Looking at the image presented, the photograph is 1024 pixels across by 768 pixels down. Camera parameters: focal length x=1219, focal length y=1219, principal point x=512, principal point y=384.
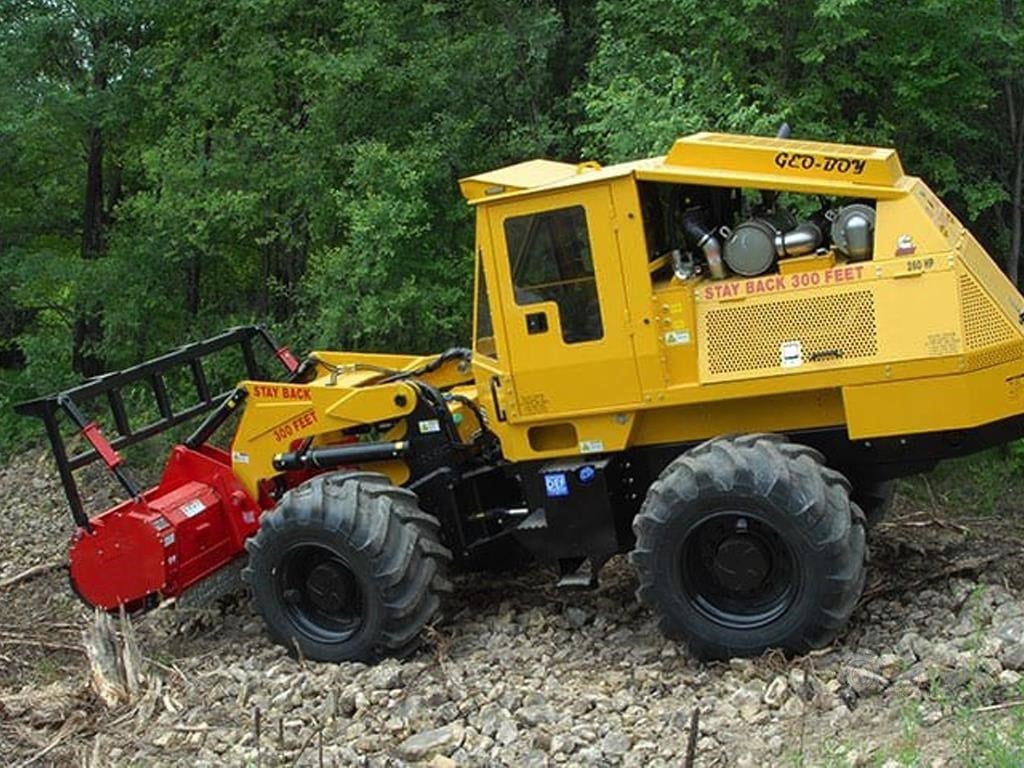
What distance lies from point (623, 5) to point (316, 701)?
26.1 ft

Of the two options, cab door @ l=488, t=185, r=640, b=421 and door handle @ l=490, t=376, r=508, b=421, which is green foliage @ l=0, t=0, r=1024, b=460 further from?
door handle @ l=490, t=376, r=508, b=421

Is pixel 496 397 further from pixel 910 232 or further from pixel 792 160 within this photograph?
pixel 910 232

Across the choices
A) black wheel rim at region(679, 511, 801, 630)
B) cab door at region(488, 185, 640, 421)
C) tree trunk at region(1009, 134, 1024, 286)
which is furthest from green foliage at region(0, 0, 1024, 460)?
black wheel rim at region(679, 511, 801, 630)

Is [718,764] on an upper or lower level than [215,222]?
lower

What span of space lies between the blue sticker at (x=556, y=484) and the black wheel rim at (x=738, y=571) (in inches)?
Answer: 34.6

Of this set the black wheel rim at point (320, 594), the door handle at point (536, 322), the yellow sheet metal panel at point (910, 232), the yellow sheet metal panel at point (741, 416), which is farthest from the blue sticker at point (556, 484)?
the yellow sheet metal panel at point (910, 232)

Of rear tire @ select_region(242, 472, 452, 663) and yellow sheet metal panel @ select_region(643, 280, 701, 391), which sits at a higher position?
yellow sheet metal panel @ select_region(643, 280, 701, 391)

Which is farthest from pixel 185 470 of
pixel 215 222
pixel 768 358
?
pixel 215 222

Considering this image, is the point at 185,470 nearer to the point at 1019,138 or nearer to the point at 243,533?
the point at 243,533

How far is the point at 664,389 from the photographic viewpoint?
Answer: 21.3ft

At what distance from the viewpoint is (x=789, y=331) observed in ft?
20.5

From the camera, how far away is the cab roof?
6289 millimetres

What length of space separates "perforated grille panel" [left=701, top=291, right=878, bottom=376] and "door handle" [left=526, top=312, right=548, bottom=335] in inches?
34.8

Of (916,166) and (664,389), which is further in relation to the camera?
(916,166)
